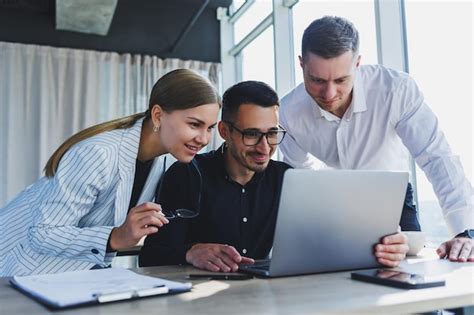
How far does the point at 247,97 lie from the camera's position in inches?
64.1

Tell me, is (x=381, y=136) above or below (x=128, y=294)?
above

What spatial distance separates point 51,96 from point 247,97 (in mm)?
3169

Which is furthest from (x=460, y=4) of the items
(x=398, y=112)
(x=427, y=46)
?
(x=398, y=112)

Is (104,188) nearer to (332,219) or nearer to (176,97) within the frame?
(176,97)

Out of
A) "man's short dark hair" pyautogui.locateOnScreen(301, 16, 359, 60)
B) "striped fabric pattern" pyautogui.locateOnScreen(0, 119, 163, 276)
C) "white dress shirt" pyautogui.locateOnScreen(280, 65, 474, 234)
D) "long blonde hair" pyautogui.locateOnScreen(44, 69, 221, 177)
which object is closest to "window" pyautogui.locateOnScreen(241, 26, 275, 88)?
"white dress shirt" pyautogui.locateOnScreen(280, 65, 474, 234)

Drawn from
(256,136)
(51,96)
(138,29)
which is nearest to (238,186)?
(256,136)

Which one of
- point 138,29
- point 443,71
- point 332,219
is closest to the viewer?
point 332,219

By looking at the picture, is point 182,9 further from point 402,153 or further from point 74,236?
point 74,236

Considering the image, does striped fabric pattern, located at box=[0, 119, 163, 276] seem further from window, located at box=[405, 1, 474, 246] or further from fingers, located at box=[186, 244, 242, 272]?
window, located at box=[405, 1, 474, 246]

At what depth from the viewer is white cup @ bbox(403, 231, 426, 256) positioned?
1.35 metres

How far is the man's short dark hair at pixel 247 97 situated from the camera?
161cm

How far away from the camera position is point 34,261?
4.22 feet

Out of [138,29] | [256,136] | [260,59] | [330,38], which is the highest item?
[138,29]

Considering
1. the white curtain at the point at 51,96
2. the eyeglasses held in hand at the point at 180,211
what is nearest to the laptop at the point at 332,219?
the eyeglasses held in hand at the point at 180,211
